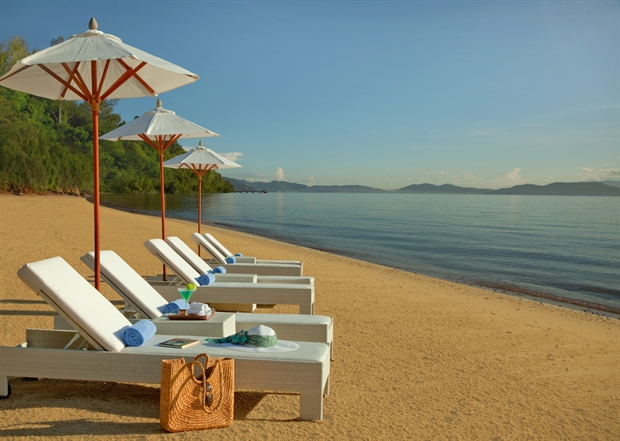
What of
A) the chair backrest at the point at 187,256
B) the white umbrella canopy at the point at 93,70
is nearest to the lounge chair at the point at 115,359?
the white umbrella canopy at the point at 93,70

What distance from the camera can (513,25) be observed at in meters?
20.1

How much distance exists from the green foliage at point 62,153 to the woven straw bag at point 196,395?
2570cm

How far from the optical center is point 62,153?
41719 mm

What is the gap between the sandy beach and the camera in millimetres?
3469

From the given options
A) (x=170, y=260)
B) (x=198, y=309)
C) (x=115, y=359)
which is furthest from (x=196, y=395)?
(x=170, y=260)

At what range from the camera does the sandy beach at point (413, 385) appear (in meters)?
3.47

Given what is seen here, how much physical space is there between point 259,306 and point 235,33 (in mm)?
10314

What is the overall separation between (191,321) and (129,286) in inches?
37.6

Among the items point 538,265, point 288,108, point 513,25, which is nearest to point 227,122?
point 288,108

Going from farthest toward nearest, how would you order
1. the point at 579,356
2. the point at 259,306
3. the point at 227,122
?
the point at 227,122 → the point at 259,306 → the point at 579,356

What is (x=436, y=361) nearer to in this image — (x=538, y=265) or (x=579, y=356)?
(x=579, y=356)

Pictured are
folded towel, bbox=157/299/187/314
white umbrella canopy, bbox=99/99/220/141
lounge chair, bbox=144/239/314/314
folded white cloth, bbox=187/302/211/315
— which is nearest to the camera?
folded white cloth, bbox=187/302/211/315

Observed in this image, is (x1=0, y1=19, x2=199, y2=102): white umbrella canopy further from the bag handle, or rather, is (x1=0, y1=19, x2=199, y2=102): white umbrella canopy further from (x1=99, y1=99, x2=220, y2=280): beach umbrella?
the bag handle

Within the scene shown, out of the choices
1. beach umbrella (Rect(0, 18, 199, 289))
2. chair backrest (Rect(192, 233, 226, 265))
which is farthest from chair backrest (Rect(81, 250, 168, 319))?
chair backrest (Rect(192, 233, 226, 265))
